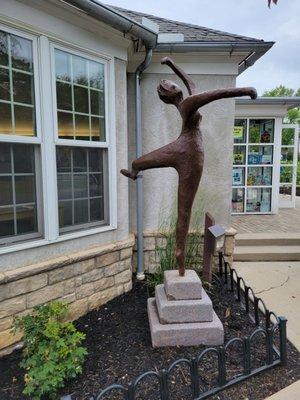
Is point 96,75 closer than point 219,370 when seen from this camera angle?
No

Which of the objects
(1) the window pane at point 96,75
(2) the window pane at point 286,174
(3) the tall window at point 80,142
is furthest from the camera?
(2) the window pane at point 286,174

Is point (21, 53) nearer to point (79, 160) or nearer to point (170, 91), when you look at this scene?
point (79, 160)

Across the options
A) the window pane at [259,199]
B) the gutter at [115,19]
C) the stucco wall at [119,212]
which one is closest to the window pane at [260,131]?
the window pane at [259,199]

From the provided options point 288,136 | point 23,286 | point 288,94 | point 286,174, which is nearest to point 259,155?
point 286,174

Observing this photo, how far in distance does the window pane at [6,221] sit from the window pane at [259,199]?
6.41 metres

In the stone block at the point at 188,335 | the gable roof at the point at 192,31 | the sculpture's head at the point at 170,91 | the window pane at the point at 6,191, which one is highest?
the gable roof at the point at 192,31

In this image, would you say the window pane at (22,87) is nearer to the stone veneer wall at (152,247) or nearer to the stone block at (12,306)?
the stone block at (12,306)

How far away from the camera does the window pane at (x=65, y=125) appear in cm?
306

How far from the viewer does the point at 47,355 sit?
7.23 feet

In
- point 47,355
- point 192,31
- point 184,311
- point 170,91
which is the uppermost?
point 192,31

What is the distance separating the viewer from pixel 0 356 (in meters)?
2.69

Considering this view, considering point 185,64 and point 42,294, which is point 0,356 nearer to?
point 42,294

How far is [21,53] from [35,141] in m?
0.83

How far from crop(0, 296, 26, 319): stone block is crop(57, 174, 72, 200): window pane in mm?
1114
